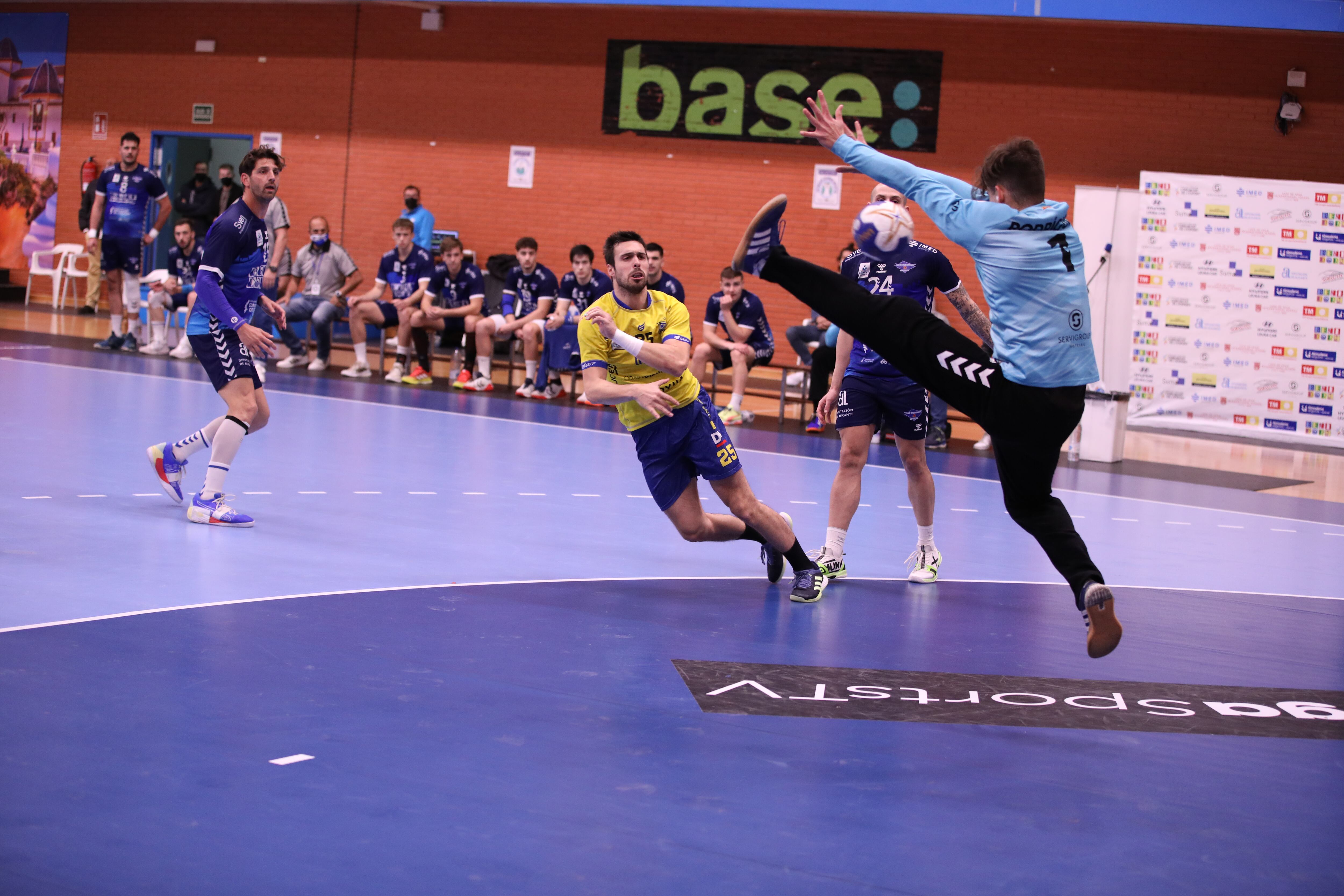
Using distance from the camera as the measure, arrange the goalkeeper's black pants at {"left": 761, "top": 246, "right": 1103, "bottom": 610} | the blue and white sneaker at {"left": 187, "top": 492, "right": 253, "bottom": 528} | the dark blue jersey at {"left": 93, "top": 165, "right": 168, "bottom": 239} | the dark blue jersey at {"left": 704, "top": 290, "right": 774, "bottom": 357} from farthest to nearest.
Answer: the dark blue jersey at {"left": 93, "top": 165, "right": 168, "bottom": 239}, the dark blue jersey at {"left": 704, "top": 290, "right": 774, "bottom": 357}, the blue and white sneaker at {"left": 187, "top": 492, "right": 253, "bottom": 528}, the goalkeeper's black pants at {"left": 761, "top": 246, "right": 1103, "bottom": 610}

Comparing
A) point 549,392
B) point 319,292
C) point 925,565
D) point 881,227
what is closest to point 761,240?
point 881,227

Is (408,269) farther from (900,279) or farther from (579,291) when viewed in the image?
(900,279)

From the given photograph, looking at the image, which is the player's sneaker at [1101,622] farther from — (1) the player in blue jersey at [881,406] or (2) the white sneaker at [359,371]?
(2) the white sneaker at [359,371]

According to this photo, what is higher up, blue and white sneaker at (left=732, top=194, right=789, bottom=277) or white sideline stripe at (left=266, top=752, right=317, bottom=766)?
blue and white sneaker at (left=732, top=194, right=789, bottom=277)

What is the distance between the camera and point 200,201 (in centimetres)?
1816

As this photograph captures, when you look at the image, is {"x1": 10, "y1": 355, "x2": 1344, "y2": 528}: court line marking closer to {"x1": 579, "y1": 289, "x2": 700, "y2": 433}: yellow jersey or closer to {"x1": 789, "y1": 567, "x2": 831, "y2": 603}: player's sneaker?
{"x1": 579, "y1": 289, "x2": 700, "y2": 433}: yellow jersey

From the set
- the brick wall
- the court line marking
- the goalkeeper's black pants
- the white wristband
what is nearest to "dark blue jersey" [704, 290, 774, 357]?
the court line marking

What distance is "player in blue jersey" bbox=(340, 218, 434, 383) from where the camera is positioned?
14.4m

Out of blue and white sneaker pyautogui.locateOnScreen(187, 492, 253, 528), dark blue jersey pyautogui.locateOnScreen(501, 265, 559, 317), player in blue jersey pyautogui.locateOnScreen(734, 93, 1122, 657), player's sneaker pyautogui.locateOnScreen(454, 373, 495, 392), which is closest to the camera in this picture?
player in blue jersey pyautogui.locateOnScreen(734, 93, 1122, 657)

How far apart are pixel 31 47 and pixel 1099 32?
15.9 metres

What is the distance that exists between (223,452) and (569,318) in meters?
6.97

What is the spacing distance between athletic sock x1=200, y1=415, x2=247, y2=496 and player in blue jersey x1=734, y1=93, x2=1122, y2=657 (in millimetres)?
3519

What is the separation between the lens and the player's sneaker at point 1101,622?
4.20 meters

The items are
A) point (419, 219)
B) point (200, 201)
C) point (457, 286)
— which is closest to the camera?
point (457, 286)
